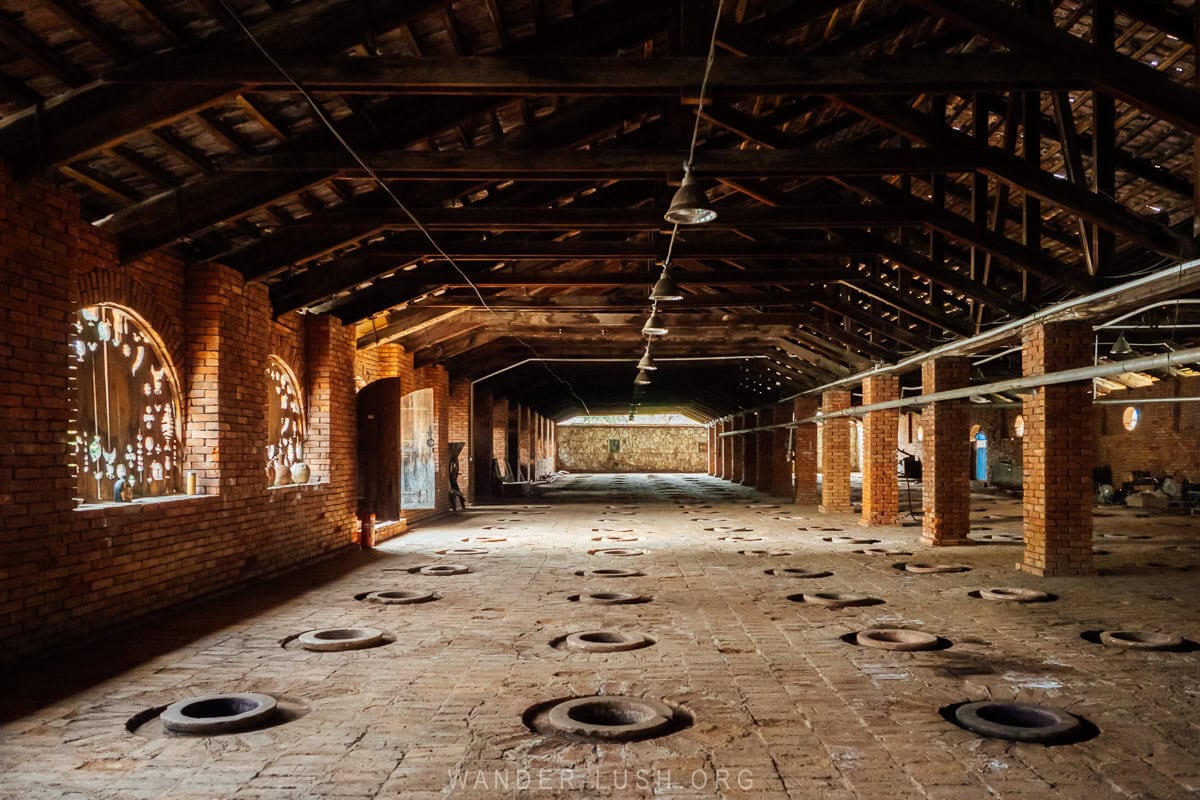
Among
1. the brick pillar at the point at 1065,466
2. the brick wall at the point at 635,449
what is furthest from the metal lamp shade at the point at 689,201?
the brick wall at the point at 635,449

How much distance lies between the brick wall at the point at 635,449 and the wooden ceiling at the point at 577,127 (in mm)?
37553

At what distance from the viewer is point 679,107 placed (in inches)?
272

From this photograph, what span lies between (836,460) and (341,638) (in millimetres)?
13372

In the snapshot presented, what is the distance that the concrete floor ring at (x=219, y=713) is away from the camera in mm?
4090

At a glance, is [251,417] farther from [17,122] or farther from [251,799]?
[251,799]

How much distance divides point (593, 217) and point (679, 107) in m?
1.82

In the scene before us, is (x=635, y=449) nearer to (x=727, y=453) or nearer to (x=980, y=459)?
(x=727, y=453)

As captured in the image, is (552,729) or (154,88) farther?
(154,88)

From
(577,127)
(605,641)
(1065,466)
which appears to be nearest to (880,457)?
(1065,466)

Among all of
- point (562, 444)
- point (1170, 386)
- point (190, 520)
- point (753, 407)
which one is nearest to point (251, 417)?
point (190, 520)

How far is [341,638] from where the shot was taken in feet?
20.2

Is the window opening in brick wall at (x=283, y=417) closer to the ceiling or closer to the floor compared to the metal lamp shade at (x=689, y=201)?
closer to the floor

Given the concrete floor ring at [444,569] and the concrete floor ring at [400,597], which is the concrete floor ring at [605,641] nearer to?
the concrete floor ring at [400,597]

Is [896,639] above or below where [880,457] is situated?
below
